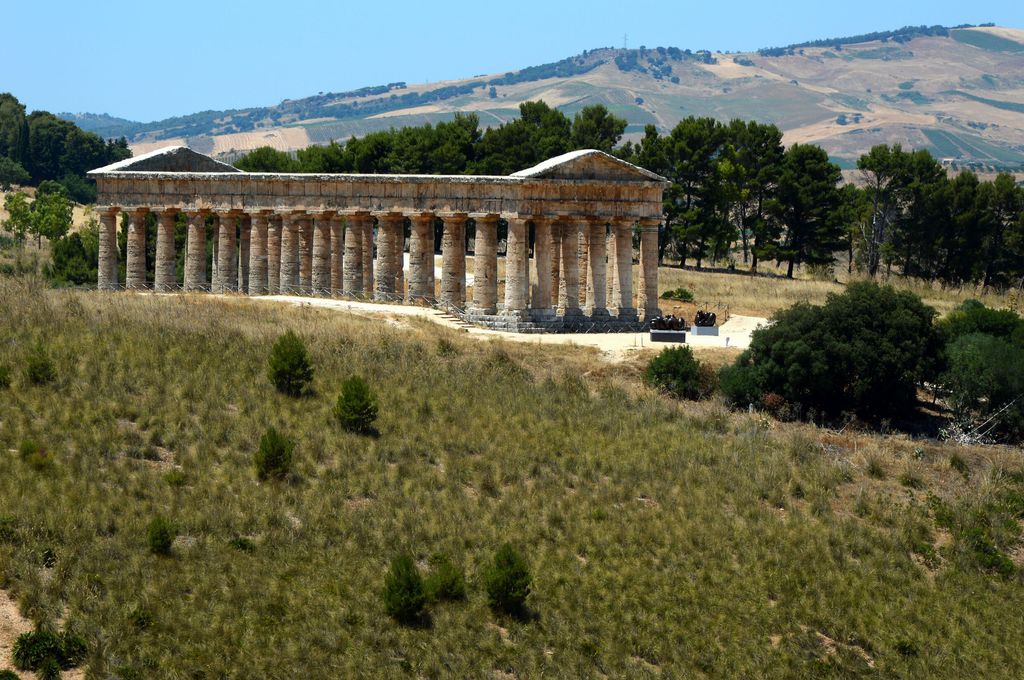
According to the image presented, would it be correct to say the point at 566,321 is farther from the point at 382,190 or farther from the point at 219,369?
the point at 219,369

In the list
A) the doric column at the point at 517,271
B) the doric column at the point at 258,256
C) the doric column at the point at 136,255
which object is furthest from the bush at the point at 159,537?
the doric column at the point at 136,255

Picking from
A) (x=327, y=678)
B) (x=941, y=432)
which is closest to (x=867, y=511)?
(x=941, y=432)

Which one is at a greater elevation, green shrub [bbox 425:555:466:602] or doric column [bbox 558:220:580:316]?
doric column [bbox 558:220:580:316]

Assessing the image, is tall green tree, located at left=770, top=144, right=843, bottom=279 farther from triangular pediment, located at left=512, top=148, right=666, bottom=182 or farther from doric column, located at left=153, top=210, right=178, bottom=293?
doric column, located at left=153, top=210, right=178, bottom=293

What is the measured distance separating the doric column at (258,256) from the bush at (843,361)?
25.5 m

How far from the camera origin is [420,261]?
61.4 m

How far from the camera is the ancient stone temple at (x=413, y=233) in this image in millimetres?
57812

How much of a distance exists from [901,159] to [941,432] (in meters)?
47.0

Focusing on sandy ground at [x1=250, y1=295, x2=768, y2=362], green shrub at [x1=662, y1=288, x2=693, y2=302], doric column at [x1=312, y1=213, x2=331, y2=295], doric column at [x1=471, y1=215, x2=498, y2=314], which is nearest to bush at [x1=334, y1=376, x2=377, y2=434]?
sandy ground at [x1=250, y1=295, x2=768, y2=362]

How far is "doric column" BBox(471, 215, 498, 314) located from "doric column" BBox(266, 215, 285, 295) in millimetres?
11649

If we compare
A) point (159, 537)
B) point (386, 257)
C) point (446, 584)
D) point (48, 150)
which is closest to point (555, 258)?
point (386, 257)

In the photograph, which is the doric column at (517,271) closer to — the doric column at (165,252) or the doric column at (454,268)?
the doric column at (454,268)

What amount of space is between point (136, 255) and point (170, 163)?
5294 mm

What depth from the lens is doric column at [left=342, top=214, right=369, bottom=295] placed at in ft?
207
